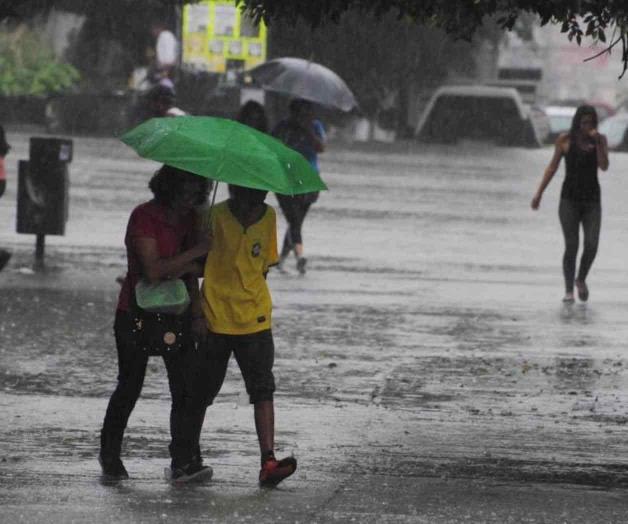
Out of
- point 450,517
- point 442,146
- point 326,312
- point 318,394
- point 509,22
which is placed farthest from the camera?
point 442,146

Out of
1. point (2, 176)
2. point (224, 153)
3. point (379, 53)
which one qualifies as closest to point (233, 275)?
point (224, 153)

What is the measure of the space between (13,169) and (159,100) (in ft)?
50.8

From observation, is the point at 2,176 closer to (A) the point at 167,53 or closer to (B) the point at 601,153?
(B) the point at 601,153

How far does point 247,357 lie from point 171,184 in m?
0.80

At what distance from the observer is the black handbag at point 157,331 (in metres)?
8.20

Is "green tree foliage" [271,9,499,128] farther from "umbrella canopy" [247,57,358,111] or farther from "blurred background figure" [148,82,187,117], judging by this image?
"blurred background figure" [148,82,187,117]

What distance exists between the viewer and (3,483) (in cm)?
823

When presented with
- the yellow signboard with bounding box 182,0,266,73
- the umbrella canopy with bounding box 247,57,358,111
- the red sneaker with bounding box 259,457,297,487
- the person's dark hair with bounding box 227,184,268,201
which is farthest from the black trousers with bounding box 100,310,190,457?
the yellow signboard with bounding box 182,0,266,73

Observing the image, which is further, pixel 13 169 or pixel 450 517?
pixel 13 169

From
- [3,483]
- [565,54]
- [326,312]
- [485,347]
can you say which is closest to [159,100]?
[326,312]

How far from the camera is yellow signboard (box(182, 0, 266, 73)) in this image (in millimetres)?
52312

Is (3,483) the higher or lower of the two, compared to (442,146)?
higher

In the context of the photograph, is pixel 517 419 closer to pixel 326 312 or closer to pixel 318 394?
pixel 318 394

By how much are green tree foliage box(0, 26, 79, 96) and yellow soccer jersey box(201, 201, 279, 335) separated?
43.7 m
